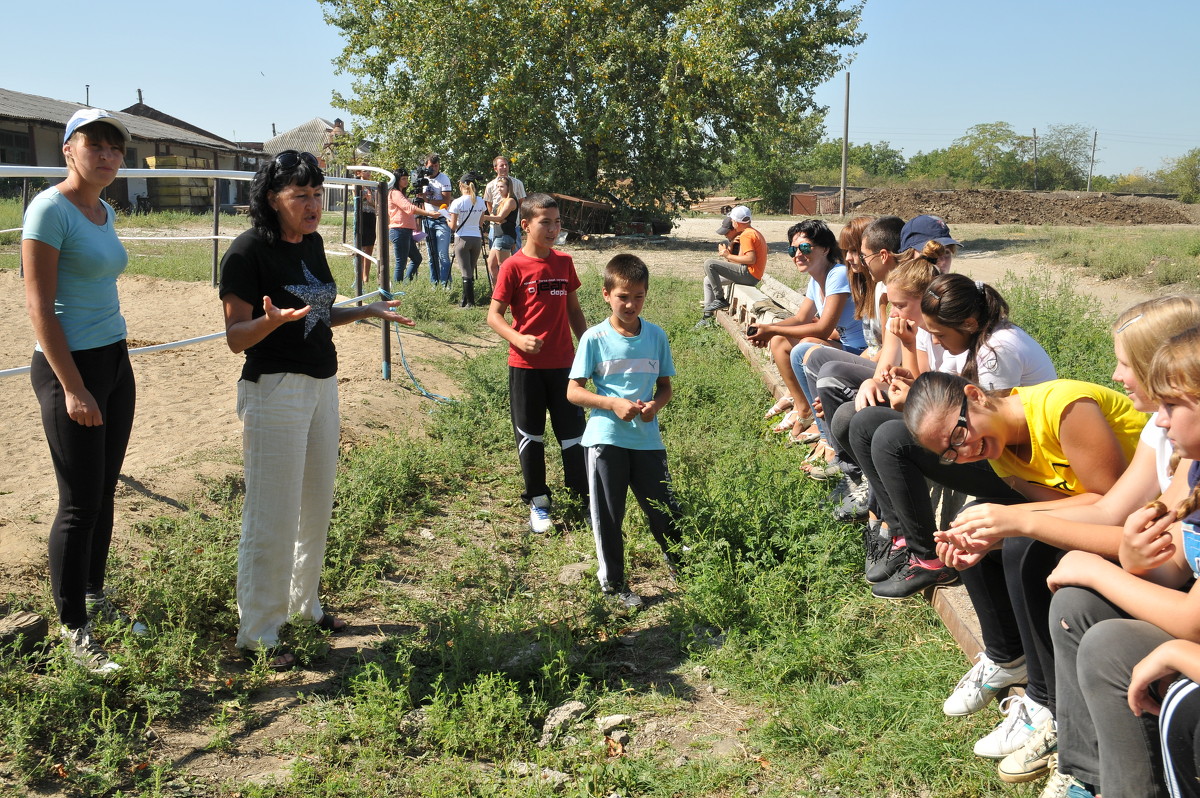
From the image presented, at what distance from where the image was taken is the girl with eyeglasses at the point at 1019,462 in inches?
111

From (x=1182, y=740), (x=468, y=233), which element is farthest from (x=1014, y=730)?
(x=468, y=233)

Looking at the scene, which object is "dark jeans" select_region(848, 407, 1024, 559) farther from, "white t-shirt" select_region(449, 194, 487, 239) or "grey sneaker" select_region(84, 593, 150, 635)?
"white t-shirt" select_region(449, 194, 487, 239)

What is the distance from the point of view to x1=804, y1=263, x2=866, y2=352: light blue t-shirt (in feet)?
19.1

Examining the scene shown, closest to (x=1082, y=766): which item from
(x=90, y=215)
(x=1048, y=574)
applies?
(x=1048, y=574)

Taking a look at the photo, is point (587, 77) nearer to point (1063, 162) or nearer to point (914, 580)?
point (914, 580)

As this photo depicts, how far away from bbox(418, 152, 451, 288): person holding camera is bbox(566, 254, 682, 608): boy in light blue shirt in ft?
30.6

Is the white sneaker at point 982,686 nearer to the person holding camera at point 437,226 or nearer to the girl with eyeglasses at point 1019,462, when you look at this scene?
the girl with eyeglasses at point 1019,462

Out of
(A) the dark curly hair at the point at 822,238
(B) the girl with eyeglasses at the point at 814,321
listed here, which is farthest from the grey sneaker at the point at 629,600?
(A) the dark curly hair at the point at 822,238

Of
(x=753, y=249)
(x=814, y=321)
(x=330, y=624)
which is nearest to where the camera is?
(x=330, y=624)

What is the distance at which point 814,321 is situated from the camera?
6.20 meters

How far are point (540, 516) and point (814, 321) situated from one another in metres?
2.32

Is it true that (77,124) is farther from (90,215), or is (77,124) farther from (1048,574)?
(1048,574)

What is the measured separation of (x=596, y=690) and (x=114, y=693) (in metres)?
1.70

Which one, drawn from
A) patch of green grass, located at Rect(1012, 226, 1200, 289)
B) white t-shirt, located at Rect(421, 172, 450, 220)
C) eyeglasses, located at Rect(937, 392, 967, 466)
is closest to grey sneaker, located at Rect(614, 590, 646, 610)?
eyeglasses, located at Rect(937, 392, 967, 466)
